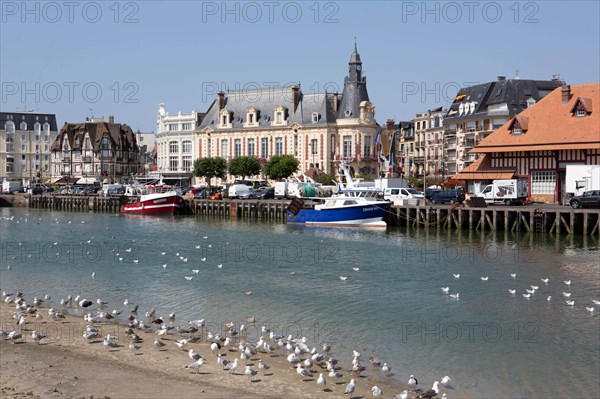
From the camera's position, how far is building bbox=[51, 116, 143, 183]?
5448 inches

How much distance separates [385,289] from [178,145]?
314ft

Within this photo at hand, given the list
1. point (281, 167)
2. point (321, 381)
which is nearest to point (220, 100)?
point (281, 167)

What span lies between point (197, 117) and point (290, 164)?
90.6ft

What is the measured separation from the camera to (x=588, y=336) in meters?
22.9

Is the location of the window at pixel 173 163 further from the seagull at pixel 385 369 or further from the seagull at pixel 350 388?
the seagull at pixel 350 388

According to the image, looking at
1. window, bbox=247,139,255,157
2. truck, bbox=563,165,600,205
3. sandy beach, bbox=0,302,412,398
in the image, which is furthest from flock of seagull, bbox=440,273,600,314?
window, bbox=247,139,255,157

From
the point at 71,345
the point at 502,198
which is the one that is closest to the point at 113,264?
the point at 71,345

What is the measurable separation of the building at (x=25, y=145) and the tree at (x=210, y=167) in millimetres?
58918

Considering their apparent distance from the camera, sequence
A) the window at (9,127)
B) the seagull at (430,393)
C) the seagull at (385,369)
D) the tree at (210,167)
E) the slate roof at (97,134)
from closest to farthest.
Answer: the seagull at (430,393), the seagull at (385,369), the tree at (210,167), the slate roof at (97,134), the window at (9,127)

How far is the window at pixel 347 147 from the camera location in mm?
103750

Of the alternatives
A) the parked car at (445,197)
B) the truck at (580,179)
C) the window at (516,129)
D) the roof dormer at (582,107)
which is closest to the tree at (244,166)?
the parked car at (445,197)

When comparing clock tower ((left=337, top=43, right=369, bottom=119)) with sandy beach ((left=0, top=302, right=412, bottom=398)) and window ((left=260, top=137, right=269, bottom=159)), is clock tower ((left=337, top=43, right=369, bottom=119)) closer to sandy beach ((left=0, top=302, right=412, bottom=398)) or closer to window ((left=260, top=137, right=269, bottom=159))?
window ((left=260, top=137, right=269, bottom=159))

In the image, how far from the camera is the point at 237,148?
11362cm

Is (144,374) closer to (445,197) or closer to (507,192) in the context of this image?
(507,192)
